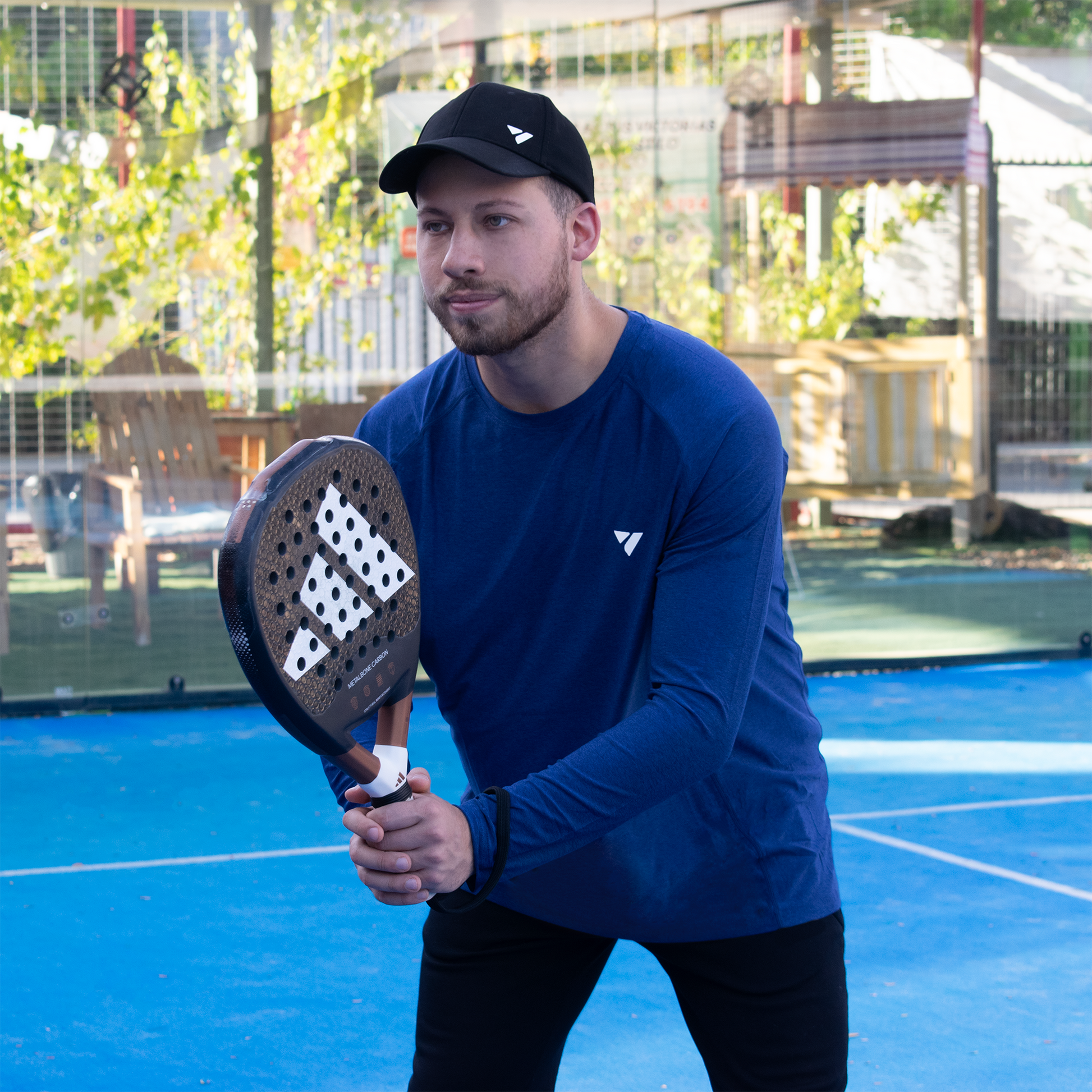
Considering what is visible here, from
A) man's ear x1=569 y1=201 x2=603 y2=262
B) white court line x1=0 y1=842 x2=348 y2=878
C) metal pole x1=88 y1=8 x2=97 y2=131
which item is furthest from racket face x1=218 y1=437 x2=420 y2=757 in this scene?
metal pole x1=88 y1=8 x2=97 y2=131

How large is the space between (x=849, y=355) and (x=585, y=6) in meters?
2.26

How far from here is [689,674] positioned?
1.69 metres

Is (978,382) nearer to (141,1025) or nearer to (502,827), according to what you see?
(141,1025)

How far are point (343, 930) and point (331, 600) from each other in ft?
9.03

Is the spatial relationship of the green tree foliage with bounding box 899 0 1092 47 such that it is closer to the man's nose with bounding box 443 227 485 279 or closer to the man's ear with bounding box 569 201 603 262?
the man's ear with bounding box 569 201 603 262

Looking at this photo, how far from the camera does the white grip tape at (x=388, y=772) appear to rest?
1.58 m

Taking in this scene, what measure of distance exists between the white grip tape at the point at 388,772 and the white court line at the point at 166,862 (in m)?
3.18

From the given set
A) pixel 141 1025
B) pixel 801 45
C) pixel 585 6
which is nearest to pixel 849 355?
pixel 801 45

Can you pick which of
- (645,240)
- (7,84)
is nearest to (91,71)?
(7,84)

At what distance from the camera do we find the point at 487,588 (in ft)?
6.35

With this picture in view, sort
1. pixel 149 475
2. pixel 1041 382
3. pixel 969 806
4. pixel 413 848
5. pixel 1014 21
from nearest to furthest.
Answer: pixel 413 848
pixel 969 806
pixel 149 475
pixel 1014 21
pixel 1041 382

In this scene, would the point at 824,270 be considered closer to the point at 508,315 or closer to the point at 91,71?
the point at 91,71

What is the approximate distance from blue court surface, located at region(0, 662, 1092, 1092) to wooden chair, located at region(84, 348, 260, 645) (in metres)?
0.99

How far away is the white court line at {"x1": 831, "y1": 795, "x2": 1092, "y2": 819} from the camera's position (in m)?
5.36
